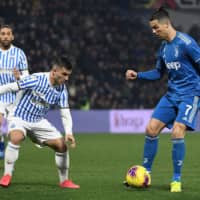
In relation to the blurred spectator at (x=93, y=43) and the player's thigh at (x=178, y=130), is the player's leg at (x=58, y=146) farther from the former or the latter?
the blurred spectator at (x=93, y=43)

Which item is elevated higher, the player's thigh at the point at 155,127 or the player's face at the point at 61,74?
the player's face at the point at 61,74

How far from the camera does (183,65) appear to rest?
8312 millimetres

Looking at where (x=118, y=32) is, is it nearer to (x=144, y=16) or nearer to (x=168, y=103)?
(x=144, y=16)

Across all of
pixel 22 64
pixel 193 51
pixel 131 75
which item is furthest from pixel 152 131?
pixel 22 64

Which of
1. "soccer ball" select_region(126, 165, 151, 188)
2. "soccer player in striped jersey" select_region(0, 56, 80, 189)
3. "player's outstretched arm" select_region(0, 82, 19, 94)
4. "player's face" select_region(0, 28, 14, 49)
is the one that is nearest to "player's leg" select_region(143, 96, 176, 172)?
"soccer ball" select_region(126, 165, 151, 188)

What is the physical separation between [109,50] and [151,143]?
20822 millimetres

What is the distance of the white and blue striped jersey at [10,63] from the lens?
458 inches

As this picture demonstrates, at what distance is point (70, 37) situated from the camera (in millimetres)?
28828

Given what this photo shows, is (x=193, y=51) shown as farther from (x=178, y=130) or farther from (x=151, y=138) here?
(x=151, y=138)

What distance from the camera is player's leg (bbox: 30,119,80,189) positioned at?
8.44 meters

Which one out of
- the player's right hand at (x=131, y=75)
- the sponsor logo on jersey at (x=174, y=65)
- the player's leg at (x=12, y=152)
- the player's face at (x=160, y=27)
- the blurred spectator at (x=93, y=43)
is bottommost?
the blurred spectator at (x=93, y=43)

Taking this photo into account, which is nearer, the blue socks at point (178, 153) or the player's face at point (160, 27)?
the blue socks at point (178, 153)

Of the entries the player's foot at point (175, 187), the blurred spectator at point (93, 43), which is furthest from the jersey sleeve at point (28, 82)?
the blurred spectator at point (93, 43)

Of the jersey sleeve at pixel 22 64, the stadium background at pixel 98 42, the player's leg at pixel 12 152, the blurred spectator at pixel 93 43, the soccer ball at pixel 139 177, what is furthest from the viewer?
the blurred spectator at pixel 93 43
